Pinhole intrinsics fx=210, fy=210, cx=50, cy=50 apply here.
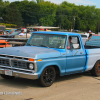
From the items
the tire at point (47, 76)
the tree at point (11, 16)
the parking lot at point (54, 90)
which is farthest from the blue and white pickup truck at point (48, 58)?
the tree at point (11, 16)

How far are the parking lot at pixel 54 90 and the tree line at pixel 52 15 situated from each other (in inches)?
3901

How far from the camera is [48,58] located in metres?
6.39

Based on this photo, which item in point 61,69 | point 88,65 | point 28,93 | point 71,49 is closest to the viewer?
point 28,93

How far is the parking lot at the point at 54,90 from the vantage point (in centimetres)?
557

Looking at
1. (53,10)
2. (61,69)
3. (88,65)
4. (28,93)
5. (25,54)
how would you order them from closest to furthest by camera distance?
(28,93) < (25,54) < (61,69) < (88,65) < (53,10)

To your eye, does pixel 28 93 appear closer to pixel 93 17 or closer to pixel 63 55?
pixel 63 55

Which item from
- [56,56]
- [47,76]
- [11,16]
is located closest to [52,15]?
[11,16]

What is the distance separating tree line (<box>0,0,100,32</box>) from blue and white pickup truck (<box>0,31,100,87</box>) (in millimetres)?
98421

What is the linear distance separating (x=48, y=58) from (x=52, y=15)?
10376 centimetres

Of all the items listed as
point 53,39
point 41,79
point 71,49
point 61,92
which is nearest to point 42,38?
point 53,39

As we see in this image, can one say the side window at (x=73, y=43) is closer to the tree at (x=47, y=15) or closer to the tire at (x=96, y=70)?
the tire at (x=96, y=70)

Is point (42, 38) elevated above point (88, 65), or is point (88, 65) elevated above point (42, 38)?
point (42, 38)

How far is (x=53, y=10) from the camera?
11106 centimetres

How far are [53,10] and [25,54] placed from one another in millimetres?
106966
